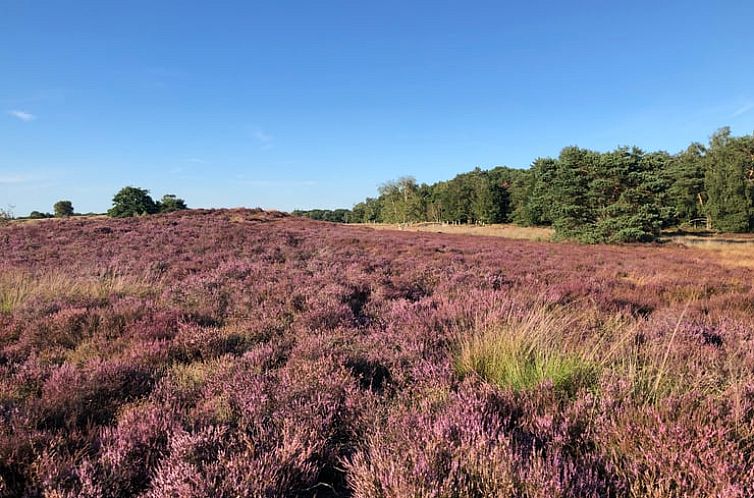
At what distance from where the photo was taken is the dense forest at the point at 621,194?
2983 cm

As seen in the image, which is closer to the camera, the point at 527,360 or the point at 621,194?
the point at 527,360

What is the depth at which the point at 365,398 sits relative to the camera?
9.18ft

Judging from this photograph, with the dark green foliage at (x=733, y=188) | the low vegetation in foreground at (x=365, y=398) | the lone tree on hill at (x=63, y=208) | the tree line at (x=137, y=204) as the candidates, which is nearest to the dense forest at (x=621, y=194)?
the dark green foliage at (x=733, y=188)

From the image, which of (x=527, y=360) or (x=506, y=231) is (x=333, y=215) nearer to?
(x=506, y=231)

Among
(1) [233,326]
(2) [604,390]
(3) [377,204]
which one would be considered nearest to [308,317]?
(1) [233,326]

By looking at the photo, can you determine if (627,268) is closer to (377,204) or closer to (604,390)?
(604,390)

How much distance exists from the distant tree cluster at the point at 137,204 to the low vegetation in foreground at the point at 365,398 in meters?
46.2

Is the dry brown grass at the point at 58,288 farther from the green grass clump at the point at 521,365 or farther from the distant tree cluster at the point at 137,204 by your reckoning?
the distant tree cluster at the point at 137,204

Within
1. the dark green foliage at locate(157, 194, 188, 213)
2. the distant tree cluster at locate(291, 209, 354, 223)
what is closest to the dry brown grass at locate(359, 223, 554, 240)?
the dark green foliage at locate(157, 194, 188, 213)

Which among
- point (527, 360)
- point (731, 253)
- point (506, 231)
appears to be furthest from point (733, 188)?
point (527, 360)

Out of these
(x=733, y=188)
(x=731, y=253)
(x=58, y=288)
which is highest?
(x=733, y=188)

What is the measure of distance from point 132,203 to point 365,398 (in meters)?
55.4

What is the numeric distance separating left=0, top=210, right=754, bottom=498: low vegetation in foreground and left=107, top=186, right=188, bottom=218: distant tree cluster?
46232mm

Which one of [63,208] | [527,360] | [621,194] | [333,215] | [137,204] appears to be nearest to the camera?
[527,360]
